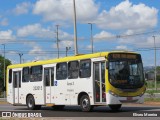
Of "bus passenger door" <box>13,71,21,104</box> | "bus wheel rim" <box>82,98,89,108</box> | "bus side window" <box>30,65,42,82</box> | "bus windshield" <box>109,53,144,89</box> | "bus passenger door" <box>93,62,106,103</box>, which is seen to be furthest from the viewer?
"bus passenger door" <box>13,71,21,104</box>

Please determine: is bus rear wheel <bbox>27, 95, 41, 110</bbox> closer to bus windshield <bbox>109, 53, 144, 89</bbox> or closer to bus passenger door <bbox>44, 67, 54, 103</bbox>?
bus passenger door <bbox>44, 67, 54, 103</bbox>

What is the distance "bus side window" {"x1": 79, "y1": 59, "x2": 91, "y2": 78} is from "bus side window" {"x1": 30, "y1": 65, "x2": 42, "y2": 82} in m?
4.31

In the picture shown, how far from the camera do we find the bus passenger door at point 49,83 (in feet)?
85.8

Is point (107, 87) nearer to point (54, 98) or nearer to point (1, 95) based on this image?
point (54, 98)

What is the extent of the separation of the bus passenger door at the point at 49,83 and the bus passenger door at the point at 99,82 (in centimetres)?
424

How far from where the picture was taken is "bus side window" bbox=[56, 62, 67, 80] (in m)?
24.9

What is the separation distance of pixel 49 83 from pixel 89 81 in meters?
4.24

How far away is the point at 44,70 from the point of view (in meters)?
26.9

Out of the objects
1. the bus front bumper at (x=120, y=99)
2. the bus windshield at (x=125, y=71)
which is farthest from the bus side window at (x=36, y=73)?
the bus front bumper at (x=120, y=99)

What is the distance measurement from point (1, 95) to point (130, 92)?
2138 inches

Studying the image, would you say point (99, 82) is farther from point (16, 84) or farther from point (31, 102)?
point (16, 84)

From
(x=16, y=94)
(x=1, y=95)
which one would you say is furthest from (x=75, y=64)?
(x=1, y=95)

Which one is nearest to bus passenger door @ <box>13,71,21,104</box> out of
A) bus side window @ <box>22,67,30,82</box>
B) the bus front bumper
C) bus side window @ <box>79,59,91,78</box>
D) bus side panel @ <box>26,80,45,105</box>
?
bus side window @ <box>22,67,30,82</box>

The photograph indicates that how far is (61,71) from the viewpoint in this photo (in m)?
25.2
